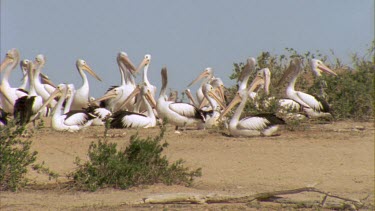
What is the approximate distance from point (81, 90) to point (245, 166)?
7.79 meters

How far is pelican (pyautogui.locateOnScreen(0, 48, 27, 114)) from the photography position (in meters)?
17.7

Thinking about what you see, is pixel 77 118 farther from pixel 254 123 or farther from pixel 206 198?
pixel 206 198

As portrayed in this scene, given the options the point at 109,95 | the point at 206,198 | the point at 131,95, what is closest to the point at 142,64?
the point at 109,95

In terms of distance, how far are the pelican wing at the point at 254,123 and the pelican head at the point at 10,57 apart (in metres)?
7.95

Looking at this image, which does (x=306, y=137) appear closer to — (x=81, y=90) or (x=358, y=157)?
(x=358, y=157)

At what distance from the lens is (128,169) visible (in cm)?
885

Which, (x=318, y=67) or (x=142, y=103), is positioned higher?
(x=318, y=67)

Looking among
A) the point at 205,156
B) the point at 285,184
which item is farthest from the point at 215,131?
the point at 285,184

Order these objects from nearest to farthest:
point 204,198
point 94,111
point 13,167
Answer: point 204,198 < point 13,167 < point 94,111

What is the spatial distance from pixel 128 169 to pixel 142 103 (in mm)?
9254

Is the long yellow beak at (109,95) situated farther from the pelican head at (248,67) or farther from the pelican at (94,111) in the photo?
the pelican head at (248,67)

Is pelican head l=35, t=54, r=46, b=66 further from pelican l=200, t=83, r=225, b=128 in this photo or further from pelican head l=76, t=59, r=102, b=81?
pelican l=200, t=83, r=225, b=128

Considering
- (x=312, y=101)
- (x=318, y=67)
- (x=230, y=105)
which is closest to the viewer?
(x=230, y=105)

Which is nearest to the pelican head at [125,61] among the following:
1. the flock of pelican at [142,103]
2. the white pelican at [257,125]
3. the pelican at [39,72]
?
the flock of pelican at [142,103]
